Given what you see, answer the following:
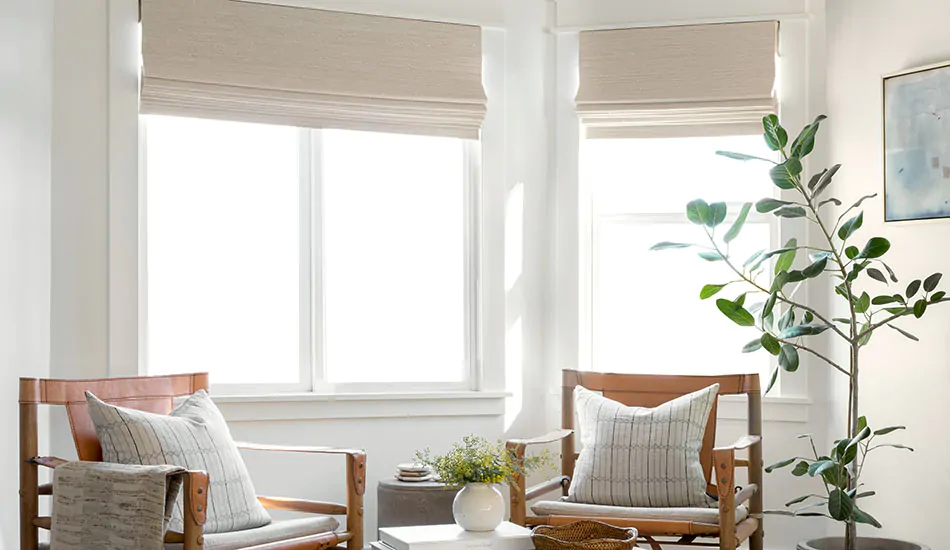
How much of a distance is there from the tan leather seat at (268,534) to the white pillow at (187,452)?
6 cm

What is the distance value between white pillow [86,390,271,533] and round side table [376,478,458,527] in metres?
0.65

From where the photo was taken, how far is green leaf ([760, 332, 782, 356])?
3.53 m

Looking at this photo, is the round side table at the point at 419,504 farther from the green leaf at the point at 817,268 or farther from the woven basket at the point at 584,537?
the green leaf at the point at 817,268

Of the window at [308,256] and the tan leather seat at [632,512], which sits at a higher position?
the window at [308,256]

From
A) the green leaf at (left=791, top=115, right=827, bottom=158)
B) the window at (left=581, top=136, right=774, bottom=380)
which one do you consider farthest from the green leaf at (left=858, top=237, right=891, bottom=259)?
the window at (left=581, top=136, right=774, bottom=380)

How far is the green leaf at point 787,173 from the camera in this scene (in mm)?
3488

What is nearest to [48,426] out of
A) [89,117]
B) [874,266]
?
[89,117]

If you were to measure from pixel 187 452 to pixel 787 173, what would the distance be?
226cm

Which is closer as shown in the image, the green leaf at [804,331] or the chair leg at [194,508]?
the chair leg at [194,508]

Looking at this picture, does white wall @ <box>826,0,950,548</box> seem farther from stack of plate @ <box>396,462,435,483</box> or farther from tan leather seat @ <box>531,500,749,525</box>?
stack of plate @ <box>396,462,435,483</box>

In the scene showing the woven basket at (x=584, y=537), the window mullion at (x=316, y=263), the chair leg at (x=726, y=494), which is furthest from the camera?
the window mullion at (x=316, y=263)

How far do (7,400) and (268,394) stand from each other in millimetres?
1129

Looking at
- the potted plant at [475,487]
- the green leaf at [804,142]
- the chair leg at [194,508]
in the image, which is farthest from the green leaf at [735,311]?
the chair leg at [194,508]

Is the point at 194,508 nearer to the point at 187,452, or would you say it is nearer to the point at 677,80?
the point at 187,452
